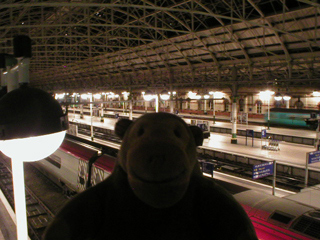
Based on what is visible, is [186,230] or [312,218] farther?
[312,218]

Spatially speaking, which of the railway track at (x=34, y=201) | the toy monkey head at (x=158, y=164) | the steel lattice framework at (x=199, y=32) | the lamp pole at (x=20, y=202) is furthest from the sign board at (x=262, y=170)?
the toy monkey head at (x=158, y=164)

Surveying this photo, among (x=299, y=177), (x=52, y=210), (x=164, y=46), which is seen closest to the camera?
(x=52, y=210)

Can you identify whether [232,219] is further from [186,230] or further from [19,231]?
[19,231]

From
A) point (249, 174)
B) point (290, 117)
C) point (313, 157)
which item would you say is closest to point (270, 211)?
point (313, 157)

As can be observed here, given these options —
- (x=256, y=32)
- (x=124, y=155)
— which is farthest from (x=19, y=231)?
(x=256, y=32)

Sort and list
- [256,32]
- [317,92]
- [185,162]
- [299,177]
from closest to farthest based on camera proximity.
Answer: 1. [185,162]
2. [299,177]
3. [256,32]
4. [317,92]

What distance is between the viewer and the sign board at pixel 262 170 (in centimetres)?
807

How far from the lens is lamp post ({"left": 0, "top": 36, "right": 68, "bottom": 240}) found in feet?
4.81

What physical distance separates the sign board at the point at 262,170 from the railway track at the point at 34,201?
584 centimetres

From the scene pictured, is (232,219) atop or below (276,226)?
atop

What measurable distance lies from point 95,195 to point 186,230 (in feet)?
1.41

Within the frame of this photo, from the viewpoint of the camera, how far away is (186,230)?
3.67 feet

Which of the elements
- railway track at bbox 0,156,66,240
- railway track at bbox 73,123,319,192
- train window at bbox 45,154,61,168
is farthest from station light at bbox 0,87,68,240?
railway track at bbox 73,123,319,192

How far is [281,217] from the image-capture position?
426cm
